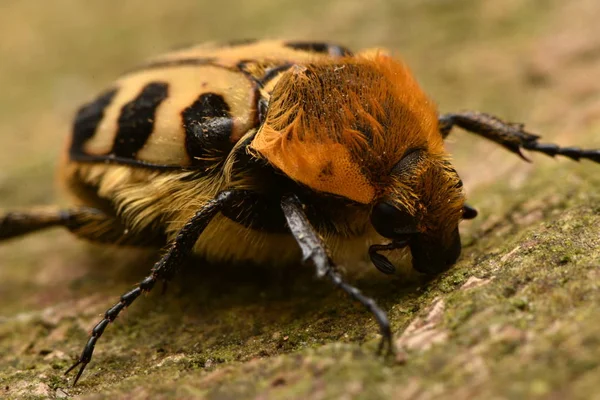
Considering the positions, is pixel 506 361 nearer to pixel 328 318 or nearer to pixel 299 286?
pixel 328 318

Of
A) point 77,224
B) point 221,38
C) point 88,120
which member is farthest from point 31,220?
point 221,38

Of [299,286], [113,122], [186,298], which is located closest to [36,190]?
[113,122]

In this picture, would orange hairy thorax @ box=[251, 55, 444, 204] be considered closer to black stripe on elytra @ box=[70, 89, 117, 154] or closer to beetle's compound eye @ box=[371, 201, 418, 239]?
beetle's compound eye @ box=[371, 201, 418, 239]

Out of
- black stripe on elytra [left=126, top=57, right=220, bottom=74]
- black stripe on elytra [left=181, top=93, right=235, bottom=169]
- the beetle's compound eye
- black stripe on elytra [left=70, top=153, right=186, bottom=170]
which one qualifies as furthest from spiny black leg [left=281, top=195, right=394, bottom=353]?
black stripe on elytra [left=126, top=57, right=220, bottom=74]

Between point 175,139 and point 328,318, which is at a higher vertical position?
point 175,139

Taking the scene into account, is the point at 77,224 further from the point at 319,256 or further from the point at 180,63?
the point at 319,256

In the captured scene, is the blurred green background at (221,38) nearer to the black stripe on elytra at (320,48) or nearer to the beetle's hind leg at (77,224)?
the beetle's hind leg at (77,224)
